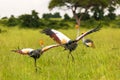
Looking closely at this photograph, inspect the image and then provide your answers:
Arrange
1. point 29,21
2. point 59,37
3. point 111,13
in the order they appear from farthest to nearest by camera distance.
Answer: point 111,13, point 29,21, point 59,37

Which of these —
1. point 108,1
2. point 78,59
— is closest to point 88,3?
point 108,1

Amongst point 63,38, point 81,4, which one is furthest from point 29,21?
point 63,38

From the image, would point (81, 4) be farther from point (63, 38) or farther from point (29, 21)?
point (63, 38)

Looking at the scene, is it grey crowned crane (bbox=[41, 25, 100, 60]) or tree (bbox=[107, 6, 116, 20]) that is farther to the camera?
tree (bbox=[107, 6, 116, 20])

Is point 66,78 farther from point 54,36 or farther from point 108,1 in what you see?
point 108,1

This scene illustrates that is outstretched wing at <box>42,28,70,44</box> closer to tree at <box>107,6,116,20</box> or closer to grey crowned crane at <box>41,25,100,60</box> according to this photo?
grey crowned crane at <box>41,25,100,60</box>

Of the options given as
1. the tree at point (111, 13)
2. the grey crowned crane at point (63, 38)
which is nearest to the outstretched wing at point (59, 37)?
the grey crowned crane at point (63, 38)

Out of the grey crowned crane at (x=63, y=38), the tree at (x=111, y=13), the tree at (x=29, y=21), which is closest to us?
the grey crowned crane at (x=63, y=38)

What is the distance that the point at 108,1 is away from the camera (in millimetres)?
31594

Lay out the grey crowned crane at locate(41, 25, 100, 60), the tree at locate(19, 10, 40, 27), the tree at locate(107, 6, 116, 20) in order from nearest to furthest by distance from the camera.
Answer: the grey crowned crane at locate(41, 25, 100, 60) → the tree at locate(19, 10, 40, 27) → the tree at locate(107, 6, 116, 20)

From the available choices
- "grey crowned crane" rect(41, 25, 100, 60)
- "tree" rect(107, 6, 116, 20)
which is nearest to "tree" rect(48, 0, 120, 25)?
"tree" rect(107, 6, 116, 20)

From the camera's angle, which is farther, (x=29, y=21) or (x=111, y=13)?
(x=111, y=13)

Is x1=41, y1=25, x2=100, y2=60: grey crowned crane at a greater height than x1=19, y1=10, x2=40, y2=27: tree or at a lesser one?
greater

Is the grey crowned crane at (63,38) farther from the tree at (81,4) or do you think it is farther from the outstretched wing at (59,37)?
the tree at (81,4)
